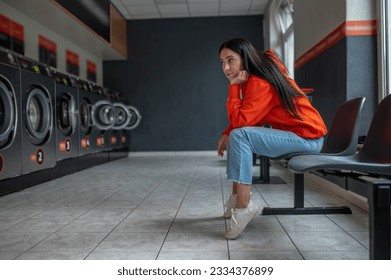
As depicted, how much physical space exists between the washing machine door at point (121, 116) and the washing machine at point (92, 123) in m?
0.54

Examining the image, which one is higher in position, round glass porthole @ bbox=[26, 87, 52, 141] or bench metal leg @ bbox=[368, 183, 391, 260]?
round glass porthole @ bbox=[26, 87, 52, 141]

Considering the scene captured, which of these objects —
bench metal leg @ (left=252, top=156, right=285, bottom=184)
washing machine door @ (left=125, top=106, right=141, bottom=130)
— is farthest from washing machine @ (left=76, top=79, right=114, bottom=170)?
bench metal leg @ (left=252, top=156, right=285, bottom=184)

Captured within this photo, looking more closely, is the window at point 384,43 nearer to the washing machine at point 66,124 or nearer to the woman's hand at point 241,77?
the woman's hand at point 241,77

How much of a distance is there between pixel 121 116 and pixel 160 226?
516 centimetres

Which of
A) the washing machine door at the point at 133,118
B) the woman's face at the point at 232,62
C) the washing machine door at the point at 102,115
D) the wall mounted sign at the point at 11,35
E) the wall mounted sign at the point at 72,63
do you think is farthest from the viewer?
the washing machine door at the point at 133,118

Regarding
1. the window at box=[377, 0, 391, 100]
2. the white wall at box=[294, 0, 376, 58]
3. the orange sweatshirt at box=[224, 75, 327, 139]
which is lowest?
the orange sweatshirt at box=[224, 75, 327, 139]

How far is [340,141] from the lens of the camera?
1.98 meters

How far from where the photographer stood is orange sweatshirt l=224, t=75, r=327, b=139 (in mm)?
1842

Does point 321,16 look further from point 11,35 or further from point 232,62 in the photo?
point 11,35

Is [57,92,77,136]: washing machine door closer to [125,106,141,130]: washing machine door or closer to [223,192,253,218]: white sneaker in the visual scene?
[223,192,253,218]: white sneaker

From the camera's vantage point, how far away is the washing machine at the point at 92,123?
4988 mm

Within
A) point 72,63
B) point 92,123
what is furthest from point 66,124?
point 72,63

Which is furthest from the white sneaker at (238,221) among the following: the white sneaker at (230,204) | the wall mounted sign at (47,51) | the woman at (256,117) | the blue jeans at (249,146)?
the wall mounted sign at (47,51)
